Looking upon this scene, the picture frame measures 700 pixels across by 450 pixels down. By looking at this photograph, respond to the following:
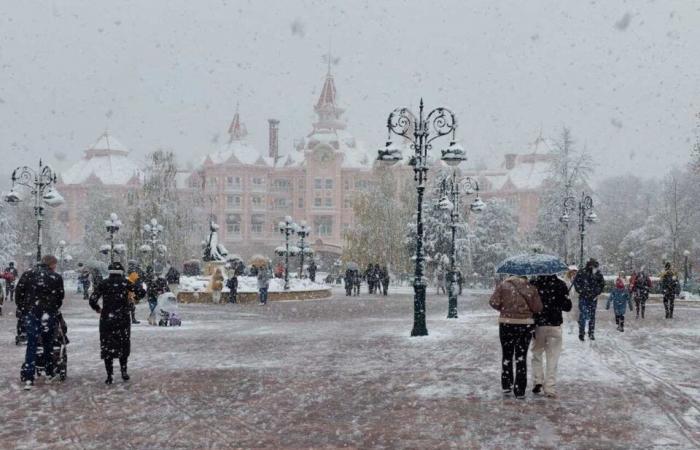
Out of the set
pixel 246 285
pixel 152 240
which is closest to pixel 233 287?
pixel 246 285

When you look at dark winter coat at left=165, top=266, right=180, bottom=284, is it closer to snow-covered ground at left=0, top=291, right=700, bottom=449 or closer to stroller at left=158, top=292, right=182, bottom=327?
stroller at left=158, top=292, right=182, bottom=327

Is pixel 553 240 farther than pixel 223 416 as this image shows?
Yes

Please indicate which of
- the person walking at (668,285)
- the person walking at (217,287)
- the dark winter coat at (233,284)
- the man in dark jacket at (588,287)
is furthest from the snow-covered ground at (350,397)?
the person walking at (217,287)

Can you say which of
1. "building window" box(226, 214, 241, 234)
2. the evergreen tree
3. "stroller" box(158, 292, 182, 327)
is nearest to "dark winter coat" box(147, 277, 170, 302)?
"stroller" box(158, 292, 182, 327)

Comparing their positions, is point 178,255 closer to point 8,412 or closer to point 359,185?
point 359,185

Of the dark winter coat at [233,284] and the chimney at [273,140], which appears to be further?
the chimney at [273,140]

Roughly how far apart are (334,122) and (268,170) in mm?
9974

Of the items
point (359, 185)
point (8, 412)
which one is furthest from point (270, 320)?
point (359, 185)

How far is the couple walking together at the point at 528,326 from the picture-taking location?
9.49 metres

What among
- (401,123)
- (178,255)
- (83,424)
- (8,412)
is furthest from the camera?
(178,255)

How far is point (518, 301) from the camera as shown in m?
9.51

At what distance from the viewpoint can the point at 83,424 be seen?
7906 millimetres

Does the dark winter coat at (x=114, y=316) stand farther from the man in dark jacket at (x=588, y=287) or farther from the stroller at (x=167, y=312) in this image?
the stroller at (x=167, y=312)

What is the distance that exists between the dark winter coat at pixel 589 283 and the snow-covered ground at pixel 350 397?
977mm
